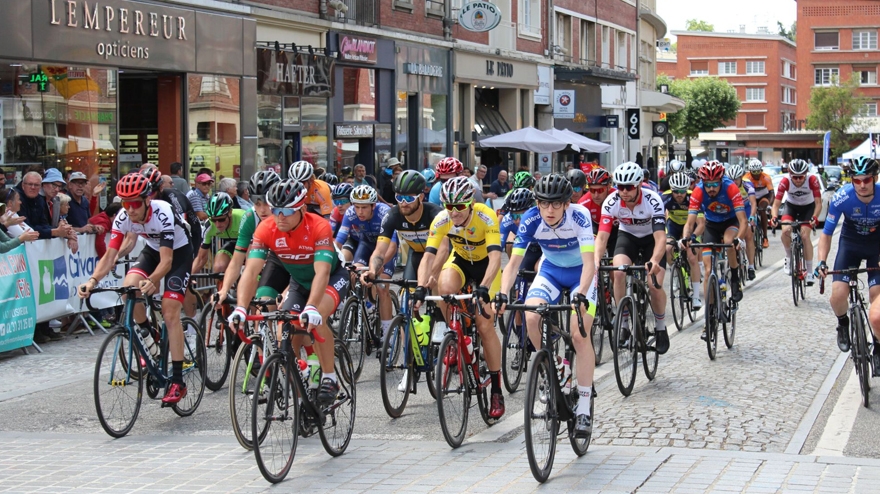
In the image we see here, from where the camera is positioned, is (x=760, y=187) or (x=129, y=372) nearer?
(x=129, y=372)

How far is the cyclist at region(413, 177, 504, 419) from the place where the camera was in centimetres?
879

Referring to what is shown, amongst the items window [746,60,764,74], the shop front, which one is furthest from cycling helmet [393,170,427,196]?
window [746,60,764,74]

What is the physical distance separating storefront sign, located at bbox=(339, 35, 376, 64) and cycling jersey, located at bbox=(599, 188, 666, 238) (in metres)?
17.2

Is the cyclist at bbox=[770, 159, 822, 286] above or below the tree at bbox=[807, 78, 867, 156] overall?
below

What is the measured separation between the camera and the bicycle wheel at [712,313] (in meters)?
11.4

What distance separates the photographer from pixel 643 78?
5791cm

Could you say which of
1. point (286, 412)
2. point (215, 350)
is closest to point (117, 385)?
point (215, 350)

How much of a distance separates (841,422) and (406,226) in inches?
157

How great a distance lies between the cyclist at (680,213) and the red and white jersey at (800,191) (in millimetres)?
2960

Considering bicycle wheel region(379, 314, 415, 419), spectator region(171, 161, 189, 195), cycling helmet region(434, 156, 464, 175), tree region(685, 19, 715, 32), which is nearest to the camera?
bicycle wheel region(379, 314, 415, 419)

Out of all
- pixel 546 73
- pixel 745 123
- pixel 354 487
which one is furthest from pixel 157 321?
pixel 745 123

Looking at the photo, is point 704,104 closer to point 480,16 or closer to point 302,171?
point 480,16

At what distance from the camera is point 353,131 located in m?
28.3

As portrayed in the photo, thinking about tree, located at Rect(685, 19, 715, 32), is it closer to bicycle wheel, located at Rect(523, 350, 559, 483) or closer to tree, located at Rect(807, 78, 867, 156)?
tree, located at Rect(807, 78, 867, 156)
